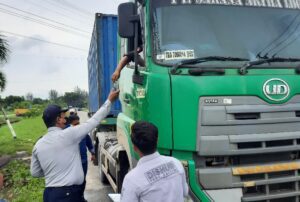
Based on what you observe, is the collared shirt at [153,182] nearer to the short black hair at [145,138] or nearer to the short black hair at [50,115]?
the short black hair at [145,138]

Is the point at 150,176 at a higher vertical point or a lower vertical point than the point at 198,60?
lower

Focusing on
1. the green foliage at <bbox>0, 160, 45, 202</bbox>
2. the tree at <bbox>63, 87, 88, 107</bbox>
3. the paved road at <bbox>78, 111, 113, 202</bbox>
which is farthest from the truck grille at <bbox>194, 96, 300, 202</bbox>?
the tree at <bbox>63, 87, 88, 107</bbox>

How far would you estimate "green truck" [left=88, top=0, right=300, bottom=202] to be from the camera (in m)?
3.72

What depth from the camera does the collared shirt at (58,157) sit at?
3.64 metres

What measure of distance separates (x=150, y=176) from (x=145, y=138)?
9.7 inches

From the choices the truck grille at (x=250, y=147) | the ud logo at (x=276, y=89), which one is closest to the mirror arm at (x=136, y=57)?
the truck grille at (x=250, y=147)

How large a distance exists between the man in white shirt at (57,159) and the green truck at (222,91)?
0.75m

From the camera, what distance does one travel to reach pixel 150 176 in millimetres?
2541

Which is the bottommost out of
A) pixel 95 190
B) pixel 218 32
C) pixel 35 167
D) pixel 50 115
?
pixel 95 190

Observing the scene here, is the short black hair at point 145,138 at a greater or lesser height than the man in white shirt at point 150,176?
greater

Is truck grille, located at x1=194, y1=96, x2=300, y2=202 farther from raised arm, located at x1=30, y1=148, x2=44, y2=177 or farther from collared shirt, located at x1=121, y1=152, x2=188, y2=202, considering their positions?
raised arm, located at x1=30, y1=148, x2=44, y2=177

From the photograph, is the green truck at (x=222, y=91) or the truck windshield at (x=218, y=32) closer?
the green truck at (x=222, y=91)

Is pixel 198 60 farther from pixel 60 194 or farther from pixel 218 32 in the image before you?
pixel 60 194

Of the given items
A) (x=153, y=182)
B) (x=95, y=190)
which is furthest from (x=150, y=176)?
(x=95, y=190)
